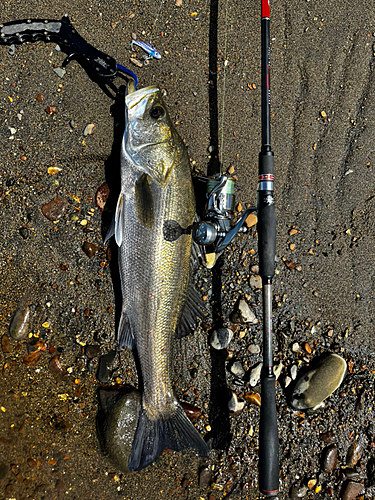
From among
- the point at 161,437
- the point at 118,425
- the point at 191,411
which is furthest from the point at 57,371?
the point at 191,411

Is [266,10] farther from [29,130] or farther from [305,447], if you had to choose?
[305,447]

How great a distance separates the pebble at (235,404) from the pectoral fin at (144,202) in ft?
4.95

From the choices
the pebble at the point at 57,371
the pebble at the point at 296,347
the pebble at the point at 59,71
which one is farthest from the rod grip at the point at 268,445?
the pebble at the point at 59,71

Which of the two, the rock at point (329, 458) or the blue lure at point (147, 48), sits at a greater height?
the blue lure at point (147, 48)

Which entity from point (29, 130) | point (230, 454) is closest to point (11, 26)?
point (29, 130)

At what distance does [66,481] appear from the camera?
2.78 m

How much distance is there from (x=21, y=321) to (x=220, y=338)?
1.57m

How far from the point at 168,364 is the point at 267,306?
0.87 metres

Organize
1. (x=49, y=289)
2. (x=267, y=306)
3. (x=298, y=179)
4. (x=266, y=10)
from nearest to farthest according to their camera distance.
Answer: (x=267, y=306), (x=266, y=10), (x=49, y=289), (x=298, y=179)

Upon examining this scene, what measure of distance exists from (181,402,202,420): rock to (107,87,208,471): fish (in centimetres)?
25

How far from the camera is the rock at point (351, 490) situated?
2.92 metres

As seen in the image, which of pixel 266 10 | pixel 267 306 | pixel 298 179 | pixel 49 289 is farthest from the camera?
pixel 298 179

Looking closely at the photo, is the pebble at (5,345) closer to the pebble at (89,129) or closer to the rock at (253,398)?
the pebble at (89,129)

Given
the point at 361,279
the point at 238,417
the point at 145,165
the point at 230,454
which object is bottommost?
the point at 230,454
